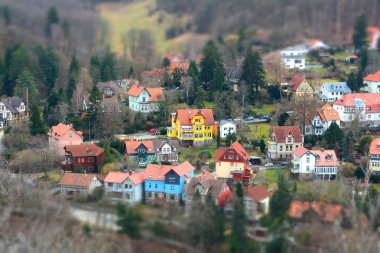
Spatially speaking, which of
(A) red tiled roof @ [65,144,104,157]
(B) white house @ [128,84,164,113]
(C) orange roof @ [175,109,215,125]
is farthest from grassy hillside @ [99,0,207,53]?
(A) red tiled roof @ [65,144,104,157]

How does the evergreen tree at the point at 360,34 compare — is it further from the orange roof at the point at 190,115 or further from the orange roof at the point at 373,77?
the orange roof at the point at 190,115

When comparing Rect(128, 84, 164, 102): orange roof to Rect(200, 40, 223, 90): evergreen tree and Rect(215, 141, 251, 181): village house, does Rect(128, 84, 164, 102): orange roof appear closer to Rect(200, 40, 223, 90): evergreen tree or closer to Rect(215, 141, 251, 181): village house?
Rect(200, 40, 223, 90): evergreen tree

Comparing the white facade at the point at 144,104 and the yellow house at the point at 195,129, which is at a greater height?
the white facade at the point at 144,104

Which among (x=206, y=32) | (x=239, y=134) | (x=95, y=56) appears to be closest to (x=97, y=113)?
(x=239, y=134)

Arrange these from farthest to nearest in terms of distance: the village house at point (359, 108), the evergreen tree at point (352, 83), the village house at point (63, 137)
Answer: the evergreen tree at point (352, 83) → the village house at point (359, 108) → the village house at point (63, 137)

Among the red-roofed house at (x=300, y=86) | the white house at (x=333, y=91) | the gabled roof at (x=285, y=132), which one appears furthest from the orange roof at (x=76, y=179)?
the white house at (x=333, y=91)

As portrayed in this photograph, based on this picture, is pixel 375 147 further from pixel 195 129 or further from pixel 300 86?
pixel 300 86
